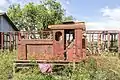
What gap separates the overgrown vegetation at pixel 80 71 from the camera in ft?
35.6

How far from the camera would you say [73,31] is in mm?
15383

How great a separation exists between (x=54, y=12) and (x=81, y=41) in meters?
33.0

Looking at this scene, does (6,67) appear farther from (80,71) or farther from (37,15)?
(37,15)

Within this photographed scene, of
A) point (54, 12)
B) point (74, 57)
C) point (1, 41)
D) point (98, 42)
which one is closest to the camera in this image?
A: point (74, 57)

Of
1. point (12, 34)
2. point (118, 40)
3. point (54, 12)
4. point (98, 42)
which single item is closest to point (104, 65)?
point (98, 42)

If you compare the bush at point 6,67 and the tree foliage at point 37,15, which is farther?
the tree foliage at point 37,15

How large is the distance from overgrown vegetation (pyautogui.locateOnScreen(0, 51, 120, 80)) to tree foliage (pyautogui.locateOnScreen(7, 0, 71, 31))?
31674 millimetres

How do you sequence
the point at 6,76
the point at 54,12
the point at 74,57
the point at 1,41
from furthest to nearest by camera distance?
1. the point at 54,12
2. the point at 1,41
3. the point at 74,57
4. the point at 6,76

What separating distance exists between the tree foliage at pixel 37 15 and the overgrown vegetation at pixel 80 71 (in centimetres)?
3167

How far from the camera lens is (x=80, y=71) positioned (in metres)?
11.7

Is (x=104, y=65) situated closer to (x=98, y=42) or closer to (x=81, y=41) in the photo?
(x=81, y=41)

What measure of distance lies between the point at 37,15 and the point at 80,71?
36289 millimetres

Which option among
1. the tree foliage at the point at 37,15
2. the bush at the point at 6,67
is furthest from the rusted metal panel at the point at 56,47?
the tree foliage at the point at 37,15

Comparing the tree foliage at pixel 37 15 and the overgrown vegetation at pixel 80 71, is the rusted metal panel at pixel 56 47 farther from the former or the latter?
the tree foliage at pixel 37 15
